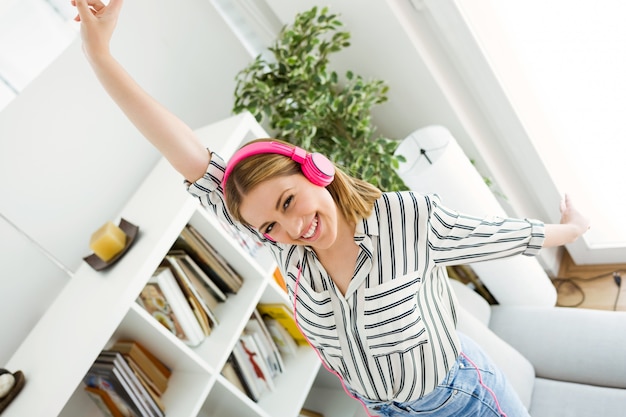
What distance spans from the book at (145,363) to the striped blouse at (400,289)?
30.2 inches

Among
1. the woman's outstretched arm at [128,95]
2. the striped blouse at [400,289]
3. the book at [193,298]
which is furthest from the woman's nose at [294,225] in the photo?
the book at [193,298]

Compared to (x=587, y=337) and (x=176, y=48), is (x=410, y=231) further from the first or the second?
(x=176, y=48)

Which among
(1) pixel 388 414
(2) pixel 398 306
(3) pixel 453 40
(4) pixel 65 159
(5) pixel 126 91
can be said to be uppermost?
(3) pixel 453 40

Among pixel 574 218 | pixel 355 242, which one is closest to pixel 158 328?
pixel 355 242

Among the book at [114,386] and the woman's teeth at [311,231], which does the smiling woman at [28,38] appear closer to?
the book at [114,386]

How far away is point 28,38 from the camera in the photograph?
1.78 metres

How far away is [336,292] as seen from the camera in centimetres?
109

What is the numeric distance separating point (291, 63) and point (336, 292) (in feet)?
4.01

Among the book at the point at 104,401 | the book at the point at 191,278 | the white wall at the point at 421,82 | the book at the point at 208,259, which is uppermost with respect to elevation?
the white wall at the point at 421,82

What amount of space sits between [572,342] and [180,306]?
4.40ft

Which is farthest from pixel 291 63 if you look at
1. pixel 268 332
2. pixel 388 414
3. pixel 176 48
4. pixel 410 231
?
pixel 388 414

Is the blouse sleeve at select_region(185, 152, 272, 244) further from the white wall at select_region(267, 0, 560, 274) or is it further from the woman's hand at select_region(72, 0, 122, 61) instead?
the white wall at select_region(267, 0, 560, 274)

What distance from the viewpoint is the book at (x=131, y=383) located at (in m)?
1.49

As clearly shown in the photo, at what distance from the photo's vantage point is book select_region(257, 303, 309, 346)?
1.93 meters
